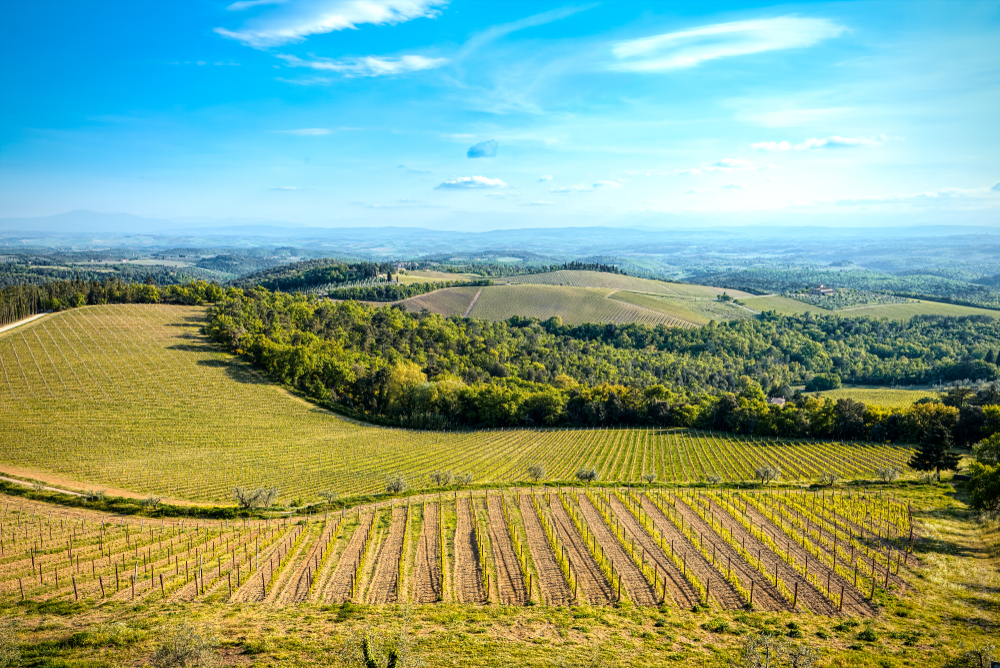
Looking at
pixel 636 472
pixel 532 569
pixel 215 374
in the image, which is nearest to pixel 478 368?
pixel 215 374

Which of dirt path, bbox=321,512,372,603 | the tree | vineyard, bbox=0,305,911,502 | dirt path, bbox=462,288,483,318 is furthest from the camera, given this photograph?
dirt path, bbox=462,288,483,318

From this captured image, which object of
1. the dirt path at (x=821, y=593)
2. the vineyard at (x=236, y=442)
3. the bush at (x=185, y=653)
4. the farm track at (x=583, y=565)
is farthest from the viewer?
the vineyard at (x=236, y=442)

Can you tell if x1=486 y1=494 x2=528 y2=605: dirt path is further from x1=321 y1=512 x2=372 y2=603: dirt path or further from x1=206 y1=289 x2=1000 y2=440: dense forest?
x1=206 y1=289 x2=1000 y2=440: dense forest

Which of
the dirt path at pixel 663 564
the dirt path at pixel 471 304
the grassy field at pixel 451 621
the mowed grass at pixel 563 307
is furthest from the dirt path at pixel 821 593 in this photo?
the dirt path at pixel 471 304

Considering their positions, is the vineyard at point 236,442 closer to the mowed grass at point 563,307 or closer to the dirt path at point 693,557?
the dirt path at point 693,557

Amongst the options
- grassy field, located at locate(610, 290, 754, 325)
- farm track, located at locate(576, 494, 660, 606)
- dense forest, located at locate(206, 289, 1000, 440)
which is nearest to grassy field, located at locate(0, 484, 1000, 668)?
farm track, located at locate(576, 494, 660, 606)

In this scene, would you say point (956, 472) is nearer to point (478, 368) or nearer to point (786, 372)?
point (478, 368)
